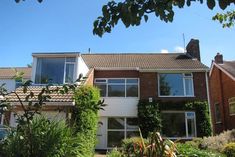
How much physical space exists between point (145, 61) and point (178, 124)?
706cm

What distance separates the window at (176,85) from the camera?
2553cm

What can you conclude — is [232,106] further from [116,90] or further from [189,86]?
[116,90]

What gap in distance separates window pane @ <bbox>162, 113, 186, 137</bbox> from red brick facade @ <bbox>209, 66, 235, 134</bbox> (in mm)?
4755

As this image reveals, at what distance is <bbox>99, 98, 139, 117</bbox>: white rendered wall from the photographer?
25125 millimetres

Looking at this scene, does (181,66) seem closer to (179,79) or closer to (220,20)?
(179,79)

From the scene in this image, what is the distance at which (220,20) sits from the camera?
8.48m

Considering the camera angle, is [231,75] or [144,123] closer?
[144,123]

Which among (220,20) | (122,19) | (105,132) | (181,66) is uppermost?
(181,66)

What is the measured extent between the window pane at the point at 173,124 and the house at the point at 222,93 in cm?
471

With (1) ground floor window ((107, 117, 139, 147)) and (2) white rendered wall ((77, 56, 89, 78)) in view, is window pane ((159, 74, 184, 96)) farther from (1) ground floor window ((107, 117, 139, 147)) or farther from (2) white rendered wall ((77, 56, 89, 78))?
(2) white rendered wall ((77, 56, 89, 78))

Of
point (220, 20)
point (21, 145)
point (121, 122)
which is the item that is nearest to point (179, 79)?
point (121, 122)

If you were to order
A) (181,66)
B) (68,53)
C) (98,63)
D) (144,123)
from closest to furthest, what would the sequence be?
(68,53), (144,123), (181,66), (98,63)

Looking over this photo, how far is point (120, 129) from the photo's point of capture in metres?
25.1

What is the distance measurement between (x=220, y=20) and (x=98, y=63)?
20.5m
